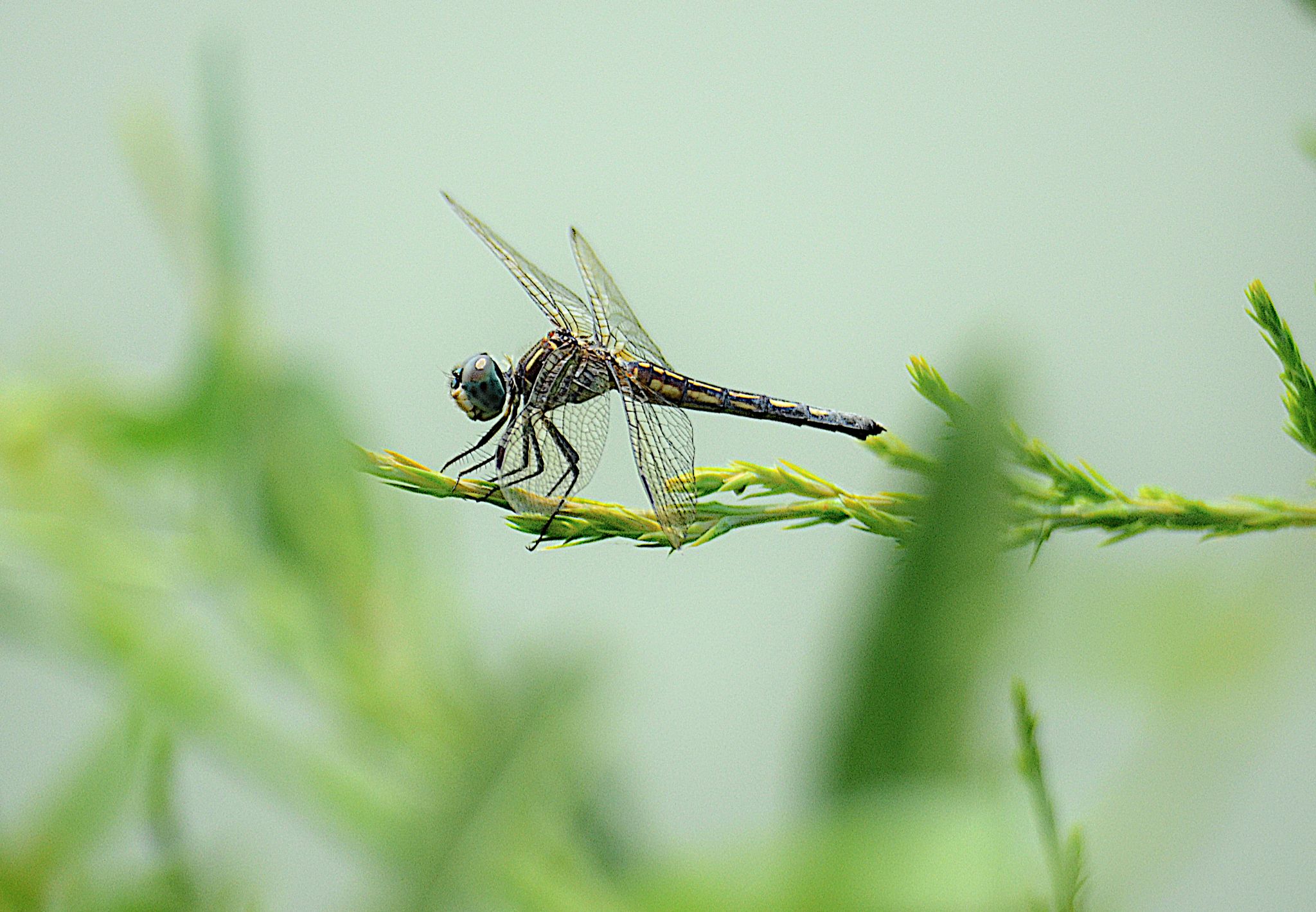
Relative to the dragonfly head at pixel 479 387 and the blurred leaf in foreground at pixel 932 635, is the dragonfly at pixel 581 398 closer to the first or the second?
the dragonfly head at pixel 479 387

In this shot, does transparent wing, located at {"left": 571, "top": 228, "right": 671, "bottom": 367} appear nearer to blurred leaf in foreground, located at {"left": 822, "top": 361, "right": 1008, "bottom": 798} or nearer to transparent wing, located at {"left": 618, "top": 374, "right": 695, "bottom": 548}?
transparent wing, located at {"left": 618, "top": 374, "right": 695, "bottom": 548}

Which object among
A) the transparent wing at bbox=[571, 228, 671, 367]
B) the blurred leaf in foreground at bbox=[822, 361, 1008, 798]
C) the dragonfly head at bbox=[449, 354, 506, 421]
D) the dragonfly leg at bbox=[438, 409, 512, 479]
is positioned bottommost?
the dragonfly leg at bbox=[438, 409, 512, 479]

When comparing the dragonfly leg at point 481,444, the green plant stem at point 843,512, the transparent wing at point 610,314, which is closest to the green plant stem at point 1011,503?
the green plant stem at point 843,512

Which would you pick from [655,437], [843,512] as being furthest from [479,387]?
[843,512]

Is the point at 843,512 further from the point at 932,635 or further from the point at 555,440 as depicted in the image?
the point at 555,440

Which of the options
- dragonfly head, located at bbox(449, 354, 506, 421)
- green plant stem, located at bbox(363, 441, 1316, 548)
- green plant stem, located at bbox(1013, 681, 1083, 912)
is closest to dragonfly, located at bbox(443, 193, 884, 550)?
dragonfly head, located at bbox(449, 354, 506, 421)
